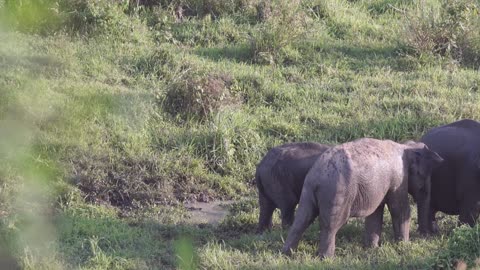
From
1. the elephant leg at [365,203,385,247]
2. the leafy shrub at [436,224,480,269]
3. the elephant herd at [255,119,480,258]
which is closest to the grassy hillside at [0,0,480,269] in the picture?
the leafy shrub at [436,224,480,269]

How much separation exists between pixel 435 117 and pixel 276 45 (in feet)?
8.09

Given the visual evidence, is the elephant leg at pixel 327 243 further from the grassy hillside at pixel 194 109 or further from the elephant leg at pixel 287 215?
the elephant leg at pixel 287 215

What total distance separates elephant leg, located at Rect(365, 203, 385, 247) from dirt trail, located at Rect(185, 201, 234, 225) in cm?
149

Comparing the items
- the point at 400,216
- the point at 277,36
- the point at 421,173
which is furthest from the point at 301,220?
the point at 277,36

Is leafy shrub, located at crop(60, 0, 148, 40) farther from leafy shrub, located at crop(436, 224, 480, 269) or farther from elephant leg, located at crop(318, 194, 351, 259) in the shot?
leafy shrub, located at crop(436, 224, 480, 269)

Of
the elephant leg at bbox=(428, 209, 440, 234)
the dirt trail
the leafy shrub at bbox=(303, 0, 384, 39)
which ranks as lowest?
the dirt trail

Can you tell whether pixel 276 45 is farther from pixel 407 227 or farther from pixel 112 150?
pixel 407 227

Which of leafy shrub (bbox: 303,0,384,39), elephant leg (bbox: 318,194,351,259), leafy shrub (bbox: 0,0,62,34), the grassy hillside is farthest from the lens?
leafy shrub (bbox: 303,0,384,39)

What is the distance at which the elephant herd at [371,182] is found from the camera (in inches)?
279

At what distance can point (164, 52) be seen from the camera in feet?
35.9

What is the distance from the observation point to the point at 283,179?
7797mm

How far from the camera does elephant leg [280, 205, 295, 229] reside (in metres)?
7.81

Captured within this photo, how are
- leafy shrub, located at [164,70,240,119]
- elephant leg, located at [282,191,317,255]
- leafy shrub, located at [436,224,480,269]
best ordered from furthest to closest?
1. leafy shrub, located at [164,70,240,119]
2. elephant leg, located at [282,191,317,255]
3. leafy shrub, located at [436,224,480,269]

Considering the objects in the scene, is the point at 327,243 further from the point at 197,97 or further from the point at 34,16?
the point at 34,16
